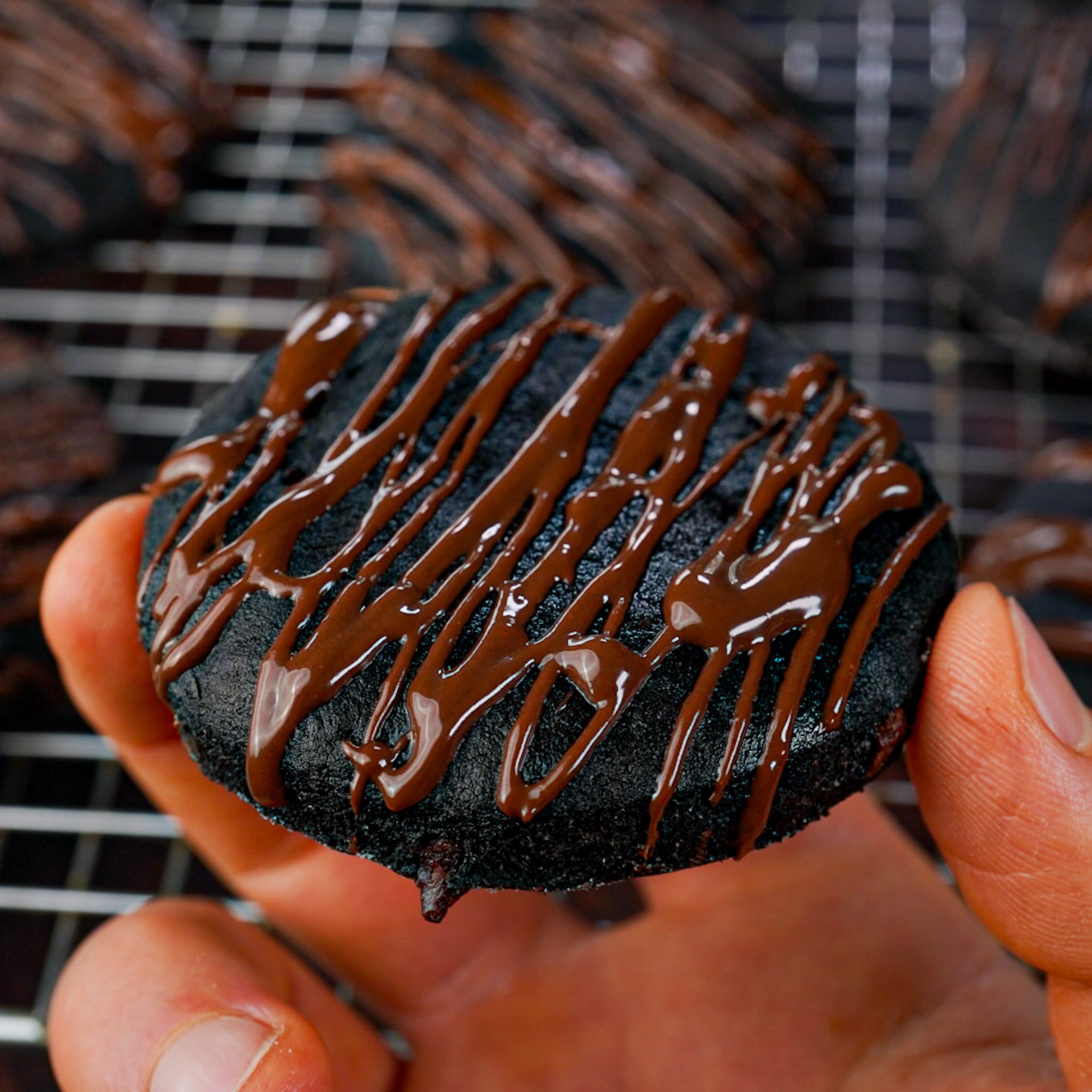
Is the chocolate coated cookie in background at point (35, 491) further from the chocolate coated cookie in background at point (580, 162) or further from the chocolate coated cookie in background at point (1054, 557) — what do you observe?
the chocolate coated cookie in background at point (1054, 557)

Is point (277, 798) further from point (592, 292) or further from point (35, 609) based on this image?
point (35, 609)

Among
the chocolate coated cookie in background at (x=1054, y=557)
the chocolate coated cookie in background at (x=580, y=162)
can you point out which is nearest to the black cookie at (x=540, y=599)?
the chocolate coated cookie in background at (x=1054, y=557)

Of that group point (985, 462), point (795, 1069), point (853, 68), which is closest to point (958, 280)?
point (985, 462)

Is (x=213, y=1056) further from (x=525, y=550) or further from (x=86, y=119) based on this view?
(x=86, y=119)

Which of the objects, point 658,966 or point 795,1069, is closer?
point 795,1069

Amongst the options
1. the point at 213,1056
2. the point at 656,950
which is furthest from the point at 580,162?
the point at 213,1056
